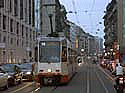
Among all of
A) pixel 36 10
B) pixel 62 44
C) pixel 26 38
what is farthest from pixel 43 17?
pixel 62 44

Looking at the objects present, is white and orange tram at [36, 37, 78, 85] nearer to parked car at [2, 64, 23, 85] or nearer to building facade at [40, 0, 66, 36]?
parked car at [2, 64, 23, 85]

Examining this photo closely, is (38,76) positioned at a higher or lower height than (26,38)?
lower

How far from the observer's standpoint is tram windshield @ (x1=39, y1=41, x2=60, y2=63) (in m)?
19.2

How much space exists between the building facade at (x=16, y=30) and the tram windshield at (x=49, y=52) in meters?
25.1

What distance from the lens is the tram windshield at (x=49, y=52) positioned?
19186 millimetres

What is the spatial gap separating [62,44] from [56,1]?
7122 centimetres

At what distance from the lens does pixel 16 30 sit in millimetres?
56062

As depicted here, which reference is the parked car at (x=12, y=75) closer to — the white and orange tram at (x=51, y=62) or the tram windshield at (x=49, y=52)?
the white and orange tram at (x=51, y=62)

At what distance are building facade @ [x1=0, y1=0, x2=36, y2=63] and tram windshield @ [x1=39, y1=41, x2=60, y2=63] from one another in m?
25.1

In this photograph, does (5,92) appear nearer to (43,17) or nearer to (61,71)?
(61,71)

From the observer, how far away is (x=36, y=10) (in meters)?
74.0

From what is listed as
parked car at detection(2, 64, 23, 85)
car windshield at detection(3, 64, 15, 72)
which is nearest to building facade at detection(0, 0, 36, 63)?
car windshield at detection(3, 64, 15, 72)

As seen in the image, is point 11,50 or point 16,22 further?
point 16,22

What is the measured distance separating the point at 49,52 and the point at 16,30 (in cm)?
3785
